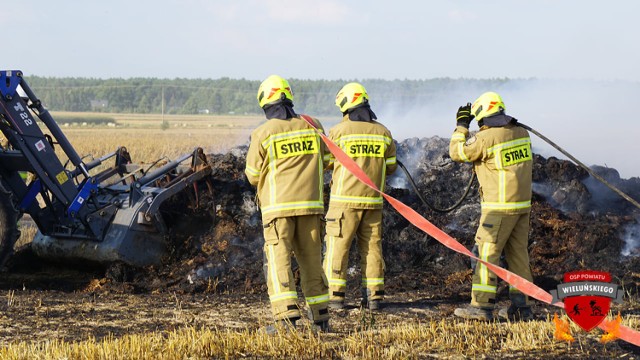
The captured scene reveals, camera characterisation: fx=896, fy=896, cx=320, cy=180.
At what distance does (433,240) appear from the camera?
11633 mm

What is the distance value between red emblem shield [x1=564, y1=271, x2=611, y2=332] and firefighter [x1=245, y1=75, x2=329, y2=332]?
6.82 feet

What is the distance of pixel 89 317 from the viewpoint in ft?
28.5

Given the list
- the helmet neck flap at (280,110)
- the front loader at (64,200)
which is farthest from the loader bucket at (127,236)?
the helmet neck flap at (280,110)

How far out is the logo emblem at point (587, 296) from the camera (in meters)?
6.55

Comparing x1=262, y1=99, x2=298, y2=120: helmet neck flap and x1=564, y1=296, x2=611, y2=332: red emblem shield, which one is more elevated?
x1=262, y1=99, x2=298, y2=120: helmet neck flap

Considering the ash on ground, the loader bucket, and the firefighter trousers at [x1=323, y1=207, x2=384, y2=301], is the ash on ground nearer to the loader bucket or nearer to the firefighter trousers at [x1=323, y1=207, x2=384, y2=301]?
the loader bucket

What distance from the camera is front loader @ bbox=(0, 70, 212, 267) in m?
9.87

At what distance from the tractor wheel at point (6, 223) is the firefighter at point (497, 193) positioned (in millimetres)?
4821

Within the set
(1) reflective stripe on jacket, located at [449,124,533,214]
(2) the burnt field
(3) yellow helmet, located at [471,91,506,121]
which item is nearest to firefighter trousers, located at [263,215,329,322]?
(2) the burnt field

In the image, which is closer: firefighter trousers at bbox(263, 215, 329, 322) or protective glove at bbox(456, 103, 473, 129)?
firefighter trousers at bbox(263, 215, 329, 322)

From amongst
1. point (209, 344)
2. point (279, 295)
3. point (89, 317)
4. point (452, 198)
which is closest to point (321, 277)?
point (279, 295)

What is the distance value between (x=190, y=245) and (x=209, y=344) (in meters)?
4.51

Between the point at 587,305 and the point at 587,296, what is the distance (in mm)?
171

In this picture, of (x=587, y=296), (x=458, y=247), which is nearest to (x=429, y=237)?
(x=458, y=247)
